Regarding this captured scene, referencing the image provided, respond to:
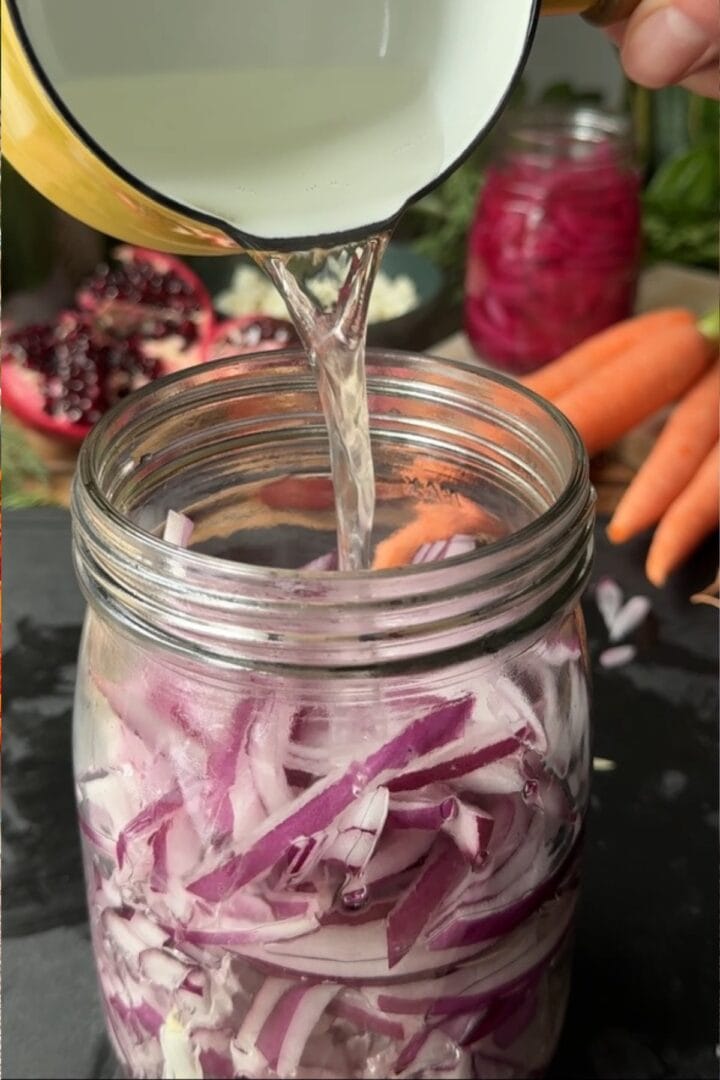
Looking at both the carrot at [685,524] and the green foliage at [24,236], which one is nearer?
the carrot at [685,524]

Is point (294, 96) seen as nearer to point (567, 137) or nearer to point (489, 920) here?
point (489, 920)

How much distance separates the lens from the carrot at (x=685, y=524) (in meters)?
1.02

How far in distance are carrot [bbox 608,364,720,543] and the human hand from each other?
1.65 ft

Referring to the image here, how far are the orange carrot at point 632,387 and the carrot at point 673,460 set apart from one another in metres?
0.03

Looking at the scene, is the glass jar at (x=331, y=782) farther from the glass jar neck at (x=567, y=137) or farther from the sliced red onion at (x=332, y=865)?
the glass jar neck at (x=567, y=137)

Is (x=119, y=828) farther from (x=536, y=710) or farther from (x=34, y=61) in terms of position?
(x=34, y=61)

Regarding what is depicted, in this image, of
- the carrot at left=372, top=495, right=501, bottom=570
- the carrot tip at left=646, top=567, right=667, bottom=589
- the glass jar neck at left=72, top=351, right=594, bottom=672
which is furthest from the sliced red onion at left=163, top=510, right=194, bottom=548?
the carrot tip at left=646, top=567, right=667, bottom=589

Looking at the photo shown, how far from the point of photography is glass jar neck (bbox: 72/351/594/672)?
0.45 metres

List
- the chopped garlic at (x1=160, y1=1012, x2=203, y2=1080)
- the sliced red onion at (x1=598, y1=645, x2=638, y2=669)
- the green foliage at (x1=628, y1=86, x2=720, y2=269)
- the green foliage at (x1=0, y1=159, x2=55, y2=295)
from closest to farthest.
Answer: the chopped garlic at (x1=160, y1=1012, x2=203, y2=1080), the sliced red onion at (x1=598, y1=645, x2=638, y2=669), the green foliage at (x1=0, y1=159, x2=55, y2=295), the green foliage at (x1=628, y1=86, x2=720, y2=269)

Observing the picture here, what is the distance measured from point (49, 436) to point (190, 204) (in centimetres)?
83

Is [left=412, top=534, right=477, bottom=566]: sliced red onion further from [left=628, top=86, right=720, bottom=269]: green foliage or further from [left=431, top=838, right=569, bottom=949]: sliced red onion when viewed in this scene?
[left=628, top=86, right=720, bottom=269]: green foliage

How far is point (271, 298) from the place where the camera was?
1.56 meters

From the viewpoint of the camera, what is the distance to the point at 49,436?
1.28 m

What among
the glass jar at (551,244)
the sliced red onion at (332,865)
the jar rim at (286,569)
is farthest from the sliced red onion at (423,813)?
the glass jar at (551,244)
